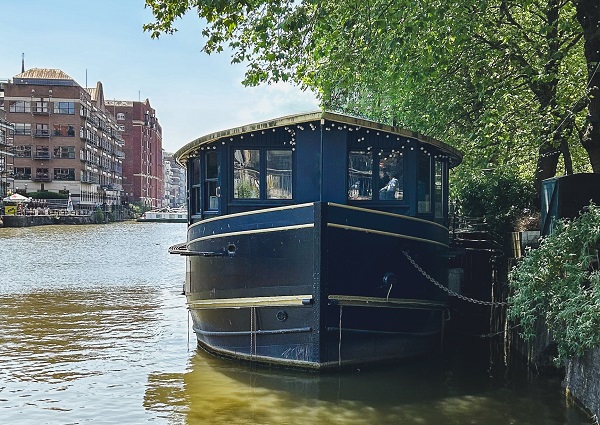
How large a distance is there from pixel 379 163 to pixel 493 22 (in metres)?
5.90

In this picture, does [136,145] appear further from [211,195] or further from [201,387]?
[201,387]

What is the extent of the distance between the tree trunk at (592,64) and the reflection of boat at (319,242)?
9.49ft

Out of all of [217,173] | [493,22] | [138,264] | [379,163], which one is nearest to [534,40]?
[493,22]

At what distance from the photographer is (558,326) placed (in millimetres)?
10047

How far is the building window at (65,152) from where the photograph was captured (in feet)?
331

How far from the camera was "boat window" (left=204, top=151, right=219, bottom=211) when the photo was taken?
1358 cm

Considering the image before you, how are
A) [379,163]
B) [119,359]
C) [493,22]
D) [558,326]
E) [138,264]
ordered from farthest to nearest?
1. [138,264]
2. [493,22]
3. [119,359]
4. [379,163]
5. [558,326]

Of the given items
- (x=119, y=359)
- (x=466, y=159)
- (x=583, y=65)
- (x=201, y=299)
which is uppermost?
(x=583, y=65)

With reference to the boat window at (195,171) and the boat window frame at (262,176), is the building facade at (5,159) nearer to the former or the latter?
the boat window at (195,171)

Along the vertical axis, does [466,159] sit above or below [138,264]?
above

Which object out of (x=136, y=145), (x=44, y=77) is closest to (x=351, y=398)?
(x=44, y=77)

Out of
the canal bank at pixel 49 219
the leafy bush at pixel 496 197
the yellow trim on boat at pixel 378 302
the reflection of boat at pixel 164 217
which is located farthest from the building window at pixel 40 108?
the yellow trim on boat at pixel 378 302

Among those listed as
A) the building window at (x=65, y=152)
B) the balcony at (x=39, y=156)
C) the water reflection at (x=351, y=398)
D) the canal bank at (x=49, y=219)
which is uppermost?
the building window at (x=65, y=152)

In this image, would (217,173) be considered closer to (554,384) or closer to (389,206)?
(389,206)
